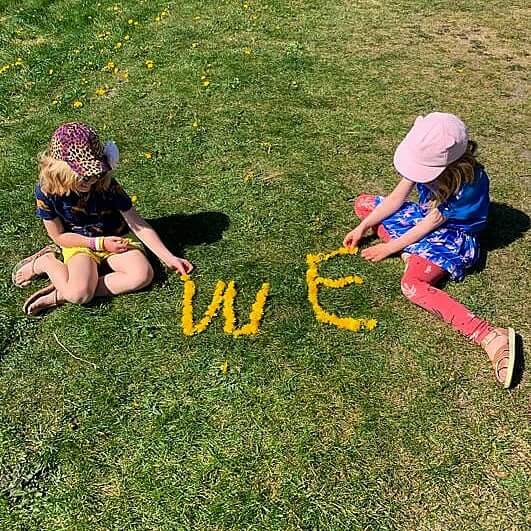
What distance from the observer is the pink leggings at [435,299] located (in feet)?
13.4

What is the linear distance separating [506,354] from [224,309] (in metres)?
1.77

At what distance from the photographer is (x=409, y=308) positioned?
4.34 metres

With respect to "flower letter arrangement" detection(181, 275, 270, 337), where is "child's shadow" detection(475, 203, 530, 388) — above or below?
below

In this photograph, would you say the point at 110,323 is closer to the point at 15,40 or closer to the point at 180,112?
the point at 180,112

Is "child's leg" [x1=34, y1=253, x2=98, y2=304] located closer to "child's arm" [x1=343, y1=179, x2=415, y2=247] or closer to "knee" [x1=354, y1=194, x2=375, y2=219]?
"child's arm" [x1=343, y1=179, x2=415, y2=247]

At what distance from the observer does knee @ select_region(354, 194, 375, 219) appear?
5.06 metres

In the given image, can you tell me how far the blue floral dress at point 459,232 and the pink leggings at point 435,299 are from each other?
2.8 inches

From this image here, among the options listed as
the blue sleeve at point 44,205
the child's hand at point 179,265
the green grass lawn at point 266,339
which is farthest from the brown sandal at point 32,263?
the child's hand at point 179,265

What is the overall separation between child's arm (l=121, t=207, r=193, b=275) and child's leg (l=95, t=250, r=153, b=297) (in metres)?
0.11

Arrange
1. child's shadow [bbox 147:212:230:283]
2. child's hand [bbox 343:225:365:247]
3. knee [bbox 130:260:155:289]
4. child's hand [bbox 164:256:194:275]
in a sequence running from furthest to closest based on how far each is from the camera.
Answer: child's shadow [bbox 147:212:230:283]
child's hand [bbox 343:225:365:247]
child's hand [bbox 164:256:194:275]
knee [bbox 130:260:155:289]

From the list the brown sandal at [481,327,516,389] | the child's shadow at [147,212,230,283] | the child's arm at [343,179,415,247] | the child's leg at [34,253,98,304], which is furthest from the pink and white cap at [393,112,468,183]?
the child's leg at [34,253,98,304]

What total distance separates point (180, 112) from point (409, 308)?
3468 millimetres

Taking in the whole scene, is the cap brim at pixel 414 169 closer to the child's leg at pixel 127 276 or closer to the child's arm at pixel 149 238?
the child's arm at pixel 149 238

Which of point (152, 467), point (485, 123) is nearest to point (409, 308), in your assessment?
point (152, 467)
